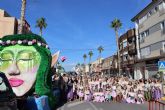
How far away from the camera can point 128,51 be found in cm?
6650

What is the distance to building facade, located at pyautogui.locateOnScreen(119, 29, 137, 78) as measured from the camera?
6270 cm

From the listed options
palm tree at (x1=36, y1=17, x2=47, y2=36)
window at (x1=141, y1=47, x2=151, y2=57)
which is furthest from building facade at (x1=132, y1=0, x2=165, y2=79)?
palm tree at (x1=36, y1=17, x2=47, y2=36)

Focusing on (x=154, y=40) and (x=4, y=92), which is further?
(x=154, y=40)

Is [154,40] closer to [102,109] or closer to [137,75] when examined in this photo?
[137,75]

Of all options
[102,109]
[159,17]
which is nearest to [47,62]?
Result: [102,109]

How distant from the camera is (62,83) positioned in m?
24.5

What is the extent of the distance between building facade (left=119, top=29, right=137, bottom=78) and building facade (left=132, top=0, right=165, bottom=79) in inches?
134

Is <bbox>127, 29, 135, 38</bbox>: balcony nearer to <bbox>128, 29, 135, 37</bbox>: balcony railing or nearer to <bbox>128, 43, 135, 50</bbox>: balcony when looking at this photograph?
<bbox>128, 29, 135, 37</bbox>: balcony railing

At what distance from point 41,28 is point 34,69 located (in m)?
45.3

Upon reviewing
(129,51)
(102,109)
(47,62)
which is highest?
(129,51)

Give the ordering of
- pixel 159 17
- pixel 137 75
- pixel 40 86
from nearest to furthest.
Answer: pixel 40 86 < pixel 159 17 < pixel 137 75

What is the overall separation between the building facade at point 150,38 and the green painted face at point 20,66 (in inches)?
1115

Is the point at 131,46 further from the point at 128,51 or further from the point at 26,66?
the point at 26,66

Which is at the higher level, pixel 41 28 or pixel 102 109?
pixel 41 28
